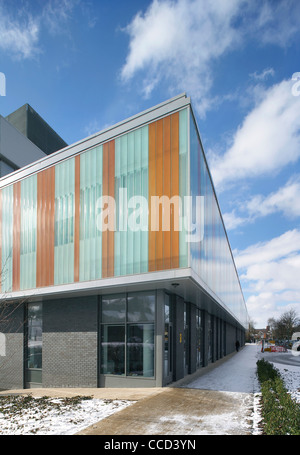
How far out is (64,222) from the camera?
16875 millimetres

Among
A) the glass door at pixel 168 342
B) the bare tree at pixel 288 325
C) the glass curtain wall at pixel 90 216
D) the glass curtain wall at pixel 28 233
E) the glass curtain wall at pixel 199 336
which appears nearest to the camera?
the glass door at pixel 168 342

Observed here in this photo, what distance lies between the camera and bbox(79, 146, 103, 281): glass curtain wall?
1534 cm

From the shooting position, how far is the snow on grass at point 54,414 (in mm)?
8305

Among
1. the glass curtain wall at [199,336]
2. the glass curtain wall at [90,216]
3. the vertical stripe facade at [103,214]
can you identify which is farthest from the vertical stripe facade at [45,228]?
the glass curtain wall at [199,336]

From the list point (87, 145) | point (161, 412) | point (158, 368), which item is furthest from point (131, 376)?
point (87, 145)

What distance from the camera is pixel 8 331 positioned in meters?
19.3

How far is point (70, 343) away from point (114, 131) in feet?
31.4

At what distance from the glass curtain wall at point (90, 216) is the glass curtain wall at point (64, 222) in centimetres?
66

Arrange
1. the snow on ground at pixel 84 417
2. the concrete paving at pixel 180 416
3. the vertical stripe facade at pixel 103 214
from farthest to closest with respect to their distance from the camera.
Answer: the vertical stripe facade at pixel 103 214
the snow on ground at pixel 84 417
the concrete paving at pixel 180 416

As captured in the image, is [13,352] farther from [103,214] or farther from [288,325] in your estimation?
[288,325]

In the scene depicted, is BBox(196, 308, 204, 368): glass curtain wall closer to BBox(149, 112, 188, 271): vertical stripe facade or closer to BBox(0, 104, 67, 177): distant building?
BBox(149, 112, 188, 271): vertical stripe facade

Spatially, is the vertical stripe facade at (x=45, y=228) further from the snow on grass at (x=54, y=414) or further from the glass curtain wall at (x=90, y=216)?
the snow on grass at (x=54, y=414)

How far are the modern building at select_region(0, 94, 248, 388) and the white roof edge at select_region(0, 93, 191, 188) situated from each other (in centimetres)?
5

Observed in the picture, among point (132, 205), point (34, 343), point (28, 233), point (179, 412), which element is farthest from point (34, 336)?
point (179, 412)
